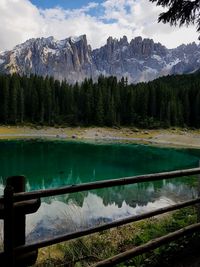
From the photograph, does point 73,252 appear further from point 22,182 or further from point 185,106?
point 185,106

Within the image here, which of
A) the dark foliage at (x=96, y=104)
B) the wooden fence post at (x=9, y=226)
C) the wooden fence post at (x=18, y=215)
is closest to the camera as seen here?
the wooden fence post at (x=9, y=226)

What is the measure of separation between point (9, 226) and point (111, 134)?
270 feet

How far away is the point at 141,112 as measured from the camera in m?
98.9

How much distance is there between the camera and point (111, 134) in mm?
86750

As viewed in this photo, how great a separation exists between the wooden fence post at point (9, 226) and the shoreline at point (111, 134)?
65238mm

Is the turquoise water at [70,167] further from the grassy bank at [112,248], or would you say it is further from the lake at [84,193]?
the grassy bank at [112,248]

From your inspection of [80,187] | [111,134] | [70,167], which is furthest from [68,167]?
[111,134]

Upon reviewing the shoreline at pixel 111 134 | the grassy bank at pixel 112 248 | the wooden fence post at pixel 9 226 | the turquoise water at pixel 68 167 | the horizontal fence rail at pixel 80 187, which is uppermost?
the horizontal fence rail at pixel 80 187

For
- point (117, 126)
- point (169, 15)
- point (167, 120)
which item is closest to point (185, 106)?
point (167, 120)

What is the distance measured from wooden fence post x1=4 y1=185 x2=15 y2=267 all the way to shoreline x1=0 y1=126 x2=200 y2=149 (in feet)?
214

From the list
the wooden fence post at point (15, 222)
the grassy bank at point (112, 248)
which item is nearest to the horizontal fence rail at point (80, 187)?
the wooden fence post at point (15, 222)

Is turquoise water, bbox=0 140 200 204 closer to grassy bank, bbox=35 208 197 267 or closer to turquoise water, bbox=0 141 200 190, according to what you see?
turquoise water, bbox=0 141 200 190

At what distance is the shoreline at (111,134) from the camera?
74.9 metres

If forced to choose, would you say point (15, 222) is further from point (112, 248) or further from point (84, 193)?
point (84, 193)
